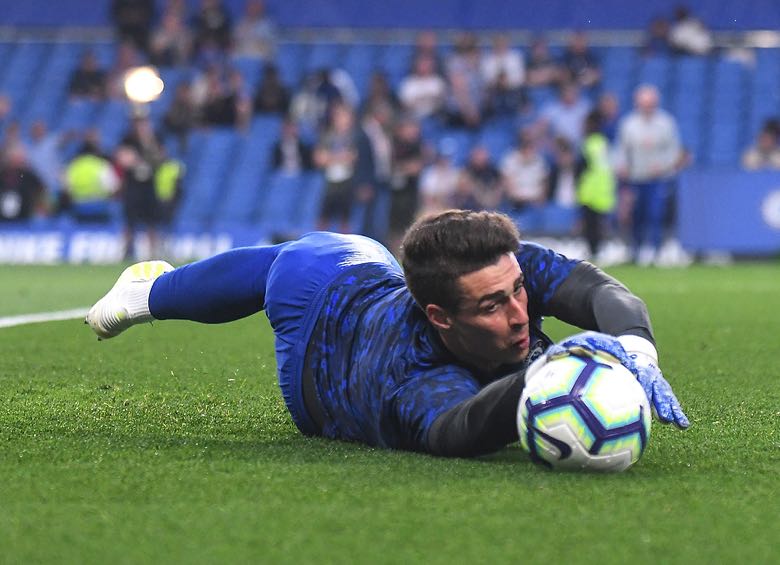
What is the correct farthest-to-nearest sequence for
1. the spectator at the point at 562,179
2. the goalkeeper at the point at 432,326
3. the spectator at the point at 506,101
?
the spectator at the point at 506,101
the spectator at the point at 562,179
the goalkeeper at the point at 432,326

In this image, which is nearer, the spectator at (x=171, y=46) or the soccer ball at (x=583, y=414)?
the soccer ball at (x=583, y=414)

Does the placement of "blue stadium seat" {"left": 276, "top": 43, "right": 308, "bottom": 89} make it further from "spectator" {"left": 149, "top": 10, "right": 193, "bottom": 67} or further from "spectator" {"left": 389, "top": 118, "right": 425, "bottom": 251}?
"spectator" {"left": 389, "top": 118, "right": 425, "bottom": 251}

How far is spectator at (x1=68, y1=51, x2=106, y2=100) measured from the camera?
22406 mm

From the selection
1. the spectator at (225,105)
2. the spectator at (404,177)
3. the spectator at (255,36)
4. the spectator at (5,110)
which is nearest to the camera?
the spectator at (404,177)

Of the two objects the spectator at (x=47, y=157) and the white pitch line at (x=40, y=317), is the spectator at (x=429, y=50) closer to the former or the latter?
the spectator at (x=47, y=157)

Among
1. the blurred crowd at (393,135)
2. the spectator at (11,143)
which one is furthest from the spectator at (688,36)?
the spectator at (11,143)

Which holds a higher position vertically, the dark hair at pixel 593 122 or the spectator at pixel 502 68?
the spectator at pixel 502 68

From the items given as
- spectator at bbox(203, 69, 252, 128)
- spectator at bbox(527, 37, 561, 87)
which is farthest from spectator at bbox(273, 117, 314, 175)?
spectator at bbox(527, 37, 561, 87)

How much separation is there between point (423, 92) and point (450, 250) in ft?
53.8

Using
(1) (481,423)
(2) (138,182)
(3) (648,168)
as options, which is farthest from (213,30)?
(1) (481,423)

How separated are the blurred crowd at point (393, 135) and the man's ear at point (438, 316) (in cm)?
1298

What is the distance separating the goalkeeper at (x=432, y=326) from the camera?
3834 millimetres

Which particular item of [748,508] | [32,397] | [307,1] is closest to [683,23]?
[307,1]

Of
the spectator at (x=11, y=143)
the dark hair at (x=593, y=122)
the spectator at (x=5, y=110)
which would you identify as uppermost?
the dark hair at (x=593, y=122)
